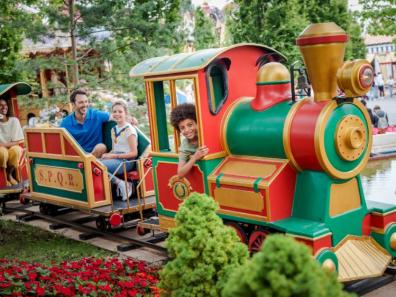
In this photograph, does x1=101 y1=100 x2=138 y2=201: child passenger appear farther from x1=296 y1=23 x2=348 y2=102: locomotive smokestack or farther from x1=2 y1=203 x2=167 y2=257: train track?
x1=296 y1=23 x2=348 y2=102: locomotive smokestack

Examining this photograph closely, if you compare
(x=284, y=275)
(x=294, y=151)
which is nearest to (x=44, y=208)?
(x=294, y=151)

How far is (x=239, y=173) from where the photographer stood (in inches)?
212

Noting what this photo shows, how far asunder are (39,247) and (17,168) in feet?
11.1

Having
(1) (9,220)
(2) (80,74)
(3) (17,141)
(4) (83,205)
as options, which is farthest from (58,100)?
(4) (83,205)

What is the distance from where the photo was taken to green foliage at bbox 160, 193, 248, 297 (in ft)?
10.6

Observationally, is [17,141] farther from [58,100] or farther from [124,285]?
[124,285]

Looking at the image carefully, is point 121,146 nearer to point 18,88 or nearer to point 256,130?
point 256,130

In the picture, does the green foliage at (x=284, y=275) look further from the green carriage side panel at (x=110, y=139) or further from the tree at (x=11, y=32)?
the tree at (x=11, y=32)

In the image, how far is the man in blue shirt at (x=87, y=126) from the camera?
8.18 metres

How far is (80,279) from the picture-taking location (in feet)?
16.3

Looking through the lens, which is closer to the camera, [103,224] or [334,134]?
[334,134]

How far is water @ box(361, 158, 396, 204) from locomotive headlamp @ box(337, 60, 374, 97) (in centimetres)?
427

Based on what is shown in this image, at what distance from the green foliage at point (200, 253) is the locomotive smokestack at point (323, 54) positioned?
6.93 feet

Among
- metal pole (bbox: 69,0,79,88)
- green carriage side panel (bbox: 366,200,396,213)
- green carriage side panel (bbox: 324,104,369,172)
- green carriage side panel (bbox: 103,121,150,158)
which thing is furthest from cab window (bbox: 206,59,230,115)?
metal pole (bbox: 69,0,79,88)
